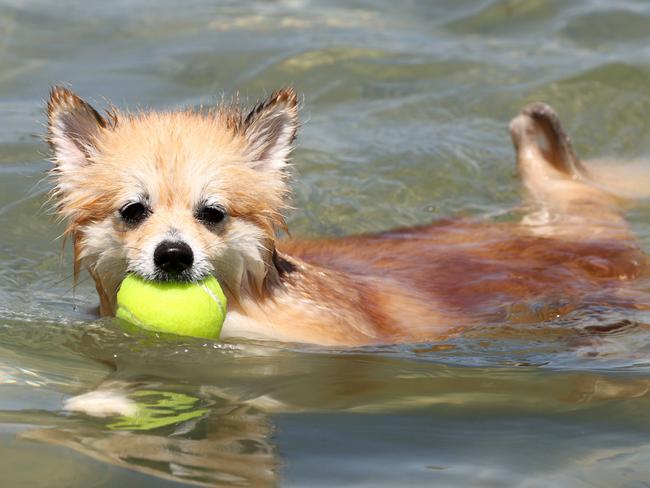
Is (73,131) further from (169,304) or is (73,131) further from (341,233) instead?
(341,233)

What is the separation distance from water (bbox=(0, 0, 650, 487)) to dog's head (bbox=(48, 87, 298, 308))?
1.39 feet

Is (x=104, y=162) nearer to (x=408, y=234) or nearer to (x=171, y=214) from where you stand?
(x=171, y=214)

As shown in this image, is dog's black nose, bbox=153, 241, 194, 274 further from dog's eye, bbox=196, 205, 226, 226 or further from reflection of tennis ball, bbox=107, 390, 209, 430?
reflection of tennis ball, bbox=107, 390, 209, 430

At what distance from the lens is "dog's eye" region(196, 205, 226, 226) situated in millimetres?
5195

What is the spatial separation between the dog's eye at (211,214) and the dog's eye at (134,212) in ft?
0.79

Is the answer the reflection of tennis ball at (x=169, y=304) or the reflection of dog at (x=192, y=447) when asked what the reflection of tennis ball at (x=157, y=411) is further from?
the reflection of tennis ball at (x=169, y=304)

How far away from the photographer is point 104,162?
5.34 meters

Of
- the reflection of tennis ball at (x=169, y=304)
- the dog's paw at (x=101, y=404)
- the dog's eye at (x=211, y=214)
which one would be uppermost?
the dog's eye at (x=211, y=214)

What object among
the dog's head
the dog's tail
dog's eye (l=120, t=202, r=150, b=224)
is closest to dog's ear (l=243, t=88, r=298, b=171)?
the dog's head

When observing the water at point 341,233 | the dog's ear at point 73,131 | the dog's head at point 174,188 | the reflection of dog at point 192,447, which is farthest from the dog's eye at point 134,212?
the reflection of dog at point 192,447

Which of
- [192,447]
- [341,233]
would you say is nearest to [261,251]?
[192,447]

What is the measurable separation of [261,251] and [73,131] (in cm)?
Result: 107

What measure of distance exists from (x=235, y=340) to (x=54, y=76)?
518cm

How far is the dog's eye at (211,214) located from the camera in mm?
5195
